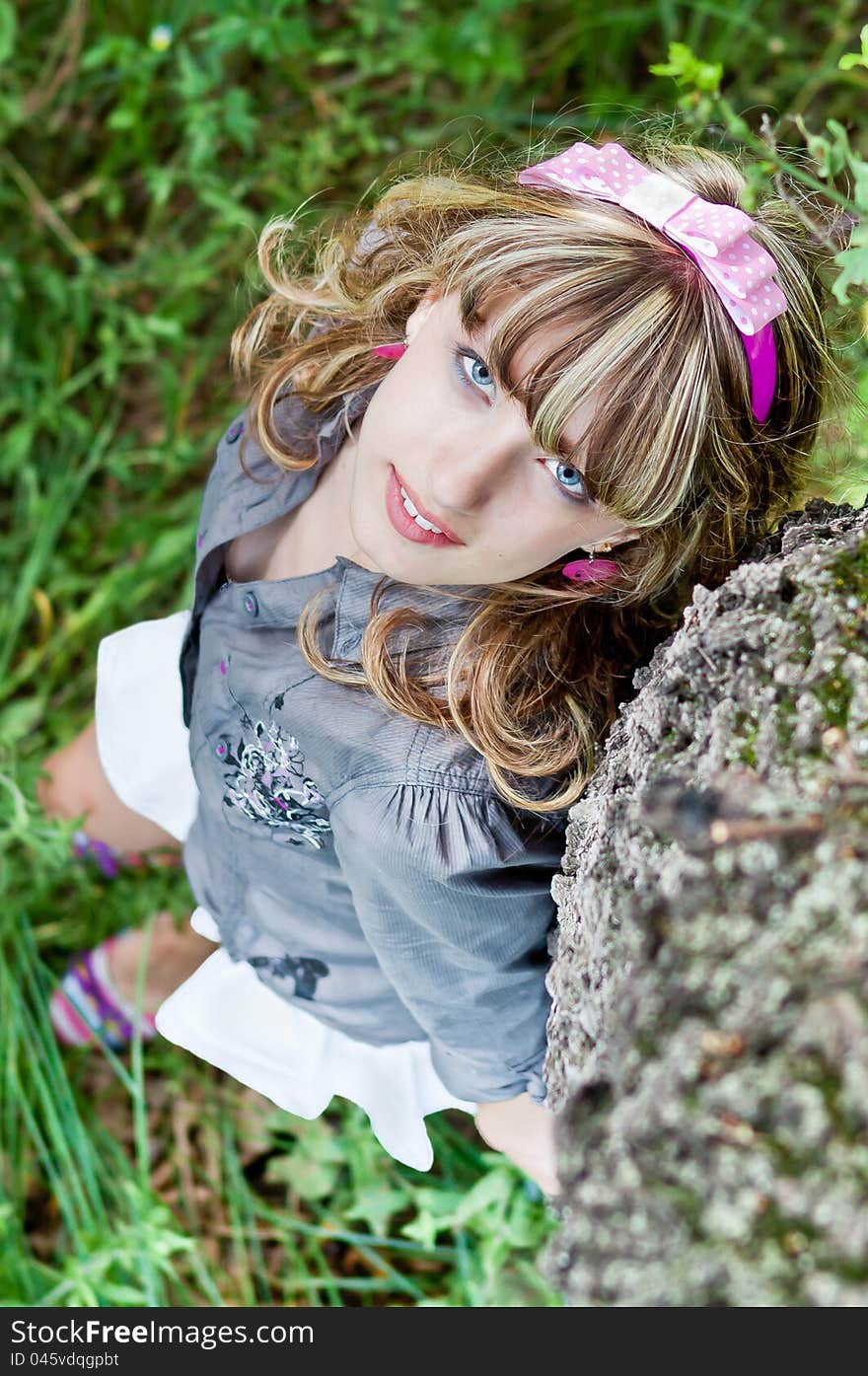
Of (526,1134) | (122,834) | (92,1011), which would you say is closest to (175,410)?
(122,834)

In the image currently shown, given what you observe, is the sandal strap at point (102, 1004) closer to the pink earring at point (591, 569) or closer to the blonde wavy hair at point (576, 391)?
the blonde wavy hair at point (576, 391)

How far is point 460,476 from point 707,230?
1.11 ft

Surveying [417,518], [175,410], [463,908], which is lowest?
[463,908]

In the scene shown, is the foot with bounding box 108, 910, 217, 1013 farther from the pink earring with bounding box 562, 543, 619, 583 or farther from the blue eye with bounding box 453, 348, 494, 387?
the blue eye with bounding box 453, 348, 494, 387

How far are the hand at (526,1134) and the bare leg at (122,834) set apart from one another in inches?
31.4

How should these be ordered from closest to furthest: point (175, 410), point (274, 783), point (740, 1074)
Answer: point (740, 1074)
point (274, 783)
point (175, 410)

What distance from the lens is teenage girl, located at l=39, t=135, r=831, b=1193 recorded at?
110 centimetres

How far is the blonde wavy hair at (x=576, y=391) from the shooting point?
1.09 m

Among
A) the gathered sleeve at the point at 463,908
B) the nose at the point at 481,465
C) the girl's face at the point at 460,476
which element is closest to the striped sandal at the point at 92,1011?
the gathered sleeve at the point at 463,908

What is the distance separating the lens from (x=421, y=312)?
127 centimetres

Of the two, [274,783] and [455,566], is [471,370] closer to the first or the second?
[455,566]

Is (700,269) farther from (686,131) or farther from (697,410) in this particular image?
(686,131)

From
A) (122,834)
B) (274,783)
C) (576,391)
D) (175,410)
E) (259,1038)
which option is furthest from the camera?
(175,410)

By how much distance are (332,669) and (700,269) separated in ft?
1.93
